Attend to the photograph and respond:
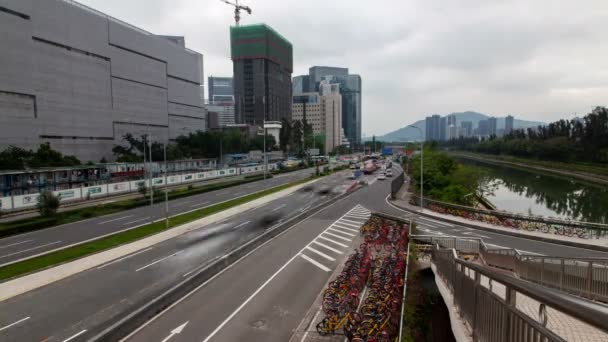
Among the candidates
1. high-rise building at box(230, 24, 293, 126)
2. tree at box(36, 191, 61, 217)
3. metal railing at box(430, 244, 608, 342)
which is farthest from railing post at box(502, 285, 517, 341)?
high-rise building at box(230, 24, 293, 126)

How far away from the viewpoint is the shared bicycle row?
10914 mm

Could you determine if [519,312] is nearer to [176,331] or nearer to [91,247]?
[176,331]

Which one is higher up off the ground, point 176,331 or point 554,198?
point 176,331

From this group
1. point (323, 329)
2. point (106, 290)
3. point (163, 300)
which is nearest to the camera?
point (323, 329)

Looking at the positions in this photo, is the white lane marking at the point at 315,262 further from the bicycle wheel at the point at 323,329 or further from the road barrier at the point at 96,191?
the road barrier at the point at 96,191

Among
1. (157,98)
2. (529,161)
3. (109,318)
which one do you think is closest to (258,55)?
(157,98)

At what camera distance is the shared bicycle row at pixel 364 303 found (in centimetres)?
1091

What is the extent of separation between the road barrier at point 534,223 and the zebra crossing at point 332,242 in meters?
8.02

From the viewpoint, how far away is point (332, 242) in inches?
923

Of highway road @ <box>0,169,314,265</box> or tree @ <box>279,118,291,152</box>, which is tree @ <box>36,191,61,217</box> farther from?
tree @ <box>279,118,291,152</box>

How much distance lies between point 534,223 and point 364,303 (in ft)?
57.1

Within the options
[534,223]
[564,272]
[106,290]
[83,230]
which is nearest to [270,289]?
[106,290]

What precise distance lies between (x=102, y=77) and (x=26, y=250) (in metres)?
65.3

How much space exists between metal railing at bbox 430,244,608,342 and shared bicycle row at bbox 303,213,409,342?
15.5 ft
